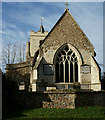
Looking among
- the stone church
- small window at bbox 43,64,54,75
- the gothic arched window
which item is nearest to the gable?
the stone church

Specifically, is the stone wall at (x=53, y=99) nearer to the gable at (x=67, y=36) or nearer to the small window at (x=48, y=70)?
the small window at (x=48, y=70)

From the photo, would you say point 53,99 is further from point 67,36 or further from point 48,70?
point 67,36

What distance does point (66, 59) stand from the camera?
57.8 ft

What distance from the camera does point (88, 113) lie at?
10141 millimetres

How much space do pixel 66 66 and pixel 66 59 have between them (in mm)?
706

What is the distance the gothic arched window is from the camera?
17.3 metres

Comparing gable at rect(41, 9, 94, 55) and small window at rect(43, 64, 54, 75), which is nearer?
small window at rect(43, 64, 54, 75)

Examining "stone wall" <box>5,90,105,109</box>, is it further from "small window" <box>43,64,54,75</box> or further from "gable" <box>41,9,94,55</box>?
"gable" <box>41,9,94,55</box>

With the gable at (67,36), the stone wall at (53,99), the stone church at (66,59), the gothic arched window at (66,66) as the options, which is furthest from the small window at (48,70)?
the stone wall at (53,99)

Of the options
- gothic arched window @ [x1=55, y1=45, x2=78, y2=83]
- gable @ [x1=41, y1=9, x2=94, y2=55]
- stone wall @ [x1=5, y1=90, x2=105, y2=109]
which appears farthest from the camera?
gable @ [x1=41, y1=9, x2=94, y2=55]

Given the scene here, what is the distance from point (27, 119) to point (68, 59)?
10.1m

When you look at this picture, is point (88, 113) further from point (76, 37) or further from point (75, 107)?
point (76, 37)

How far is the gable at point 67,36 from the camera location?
702 inches

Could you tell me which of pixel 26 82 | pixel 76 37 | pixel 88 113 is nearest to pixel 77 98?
pixel 88 113
